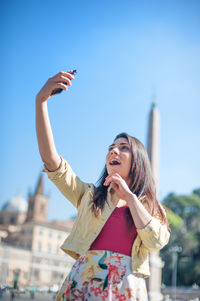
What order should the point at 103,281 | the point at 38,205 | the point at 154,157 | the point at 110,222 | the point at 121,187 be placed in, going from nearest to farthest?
the point at 103,281
the point at 121,187
the point at 110,222
the point at 154,157
the point at 38,205

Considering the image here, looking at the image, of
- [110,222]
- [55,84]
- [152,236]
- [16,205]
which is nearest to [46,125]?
[55,84]

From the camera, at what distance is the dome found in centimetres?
5966

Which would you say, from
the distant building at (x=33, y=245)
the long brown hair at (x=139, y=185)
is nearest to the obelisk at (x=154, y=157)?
the long brown hair at (x=139, y=185)

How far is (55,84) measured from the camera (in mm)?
1906

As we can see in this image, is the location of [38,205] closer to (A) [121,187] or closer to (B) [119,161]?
(B) [119,161]

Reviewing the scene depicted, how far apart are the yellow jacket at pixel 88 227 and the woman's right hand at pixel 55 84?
1.27ft

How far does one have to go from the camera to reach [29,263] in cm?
4744

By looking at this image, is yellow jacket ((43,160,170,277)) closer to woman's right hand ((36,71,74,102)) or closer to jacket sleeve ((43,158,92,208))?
jacket sleeve ((43,158,92,208))

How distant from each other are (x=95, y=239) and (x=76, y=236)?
0.34 ft

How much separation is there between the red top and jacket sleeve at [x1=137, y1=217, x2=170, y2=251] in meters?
0.12

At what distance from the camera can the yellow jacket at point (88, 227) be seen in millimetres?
1880

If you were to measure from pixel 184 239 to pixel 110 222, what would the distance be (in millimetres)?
40056

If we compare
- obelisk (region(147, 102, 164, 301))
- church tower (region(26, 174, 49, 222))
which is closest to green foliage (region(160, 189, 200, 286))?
obelisk (region(147, 102, 164, 301))

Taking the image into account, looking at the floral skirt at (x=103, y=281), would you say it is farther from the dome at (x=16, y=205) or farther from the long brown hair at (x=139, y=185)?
the dome at (x=16, y=205)
